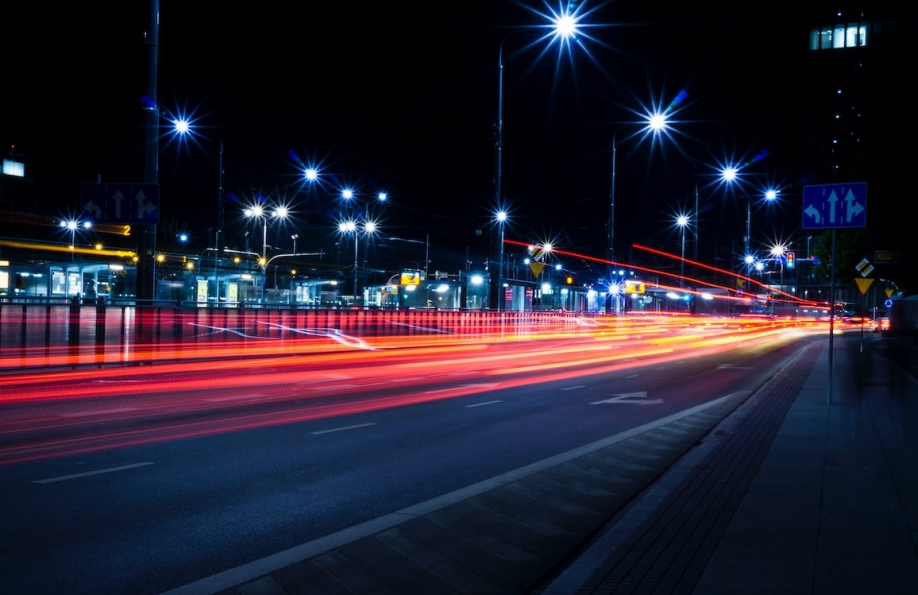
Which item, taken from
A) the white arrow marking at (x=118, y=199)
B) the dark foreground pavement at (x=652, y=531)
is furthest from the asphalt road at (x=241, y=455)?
the white arrow marking at (x=118, y=199)

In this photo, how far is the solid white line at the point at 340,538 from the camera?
17.0 feet

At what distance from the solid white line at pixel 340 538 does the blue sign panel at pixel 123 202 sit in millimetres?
11456

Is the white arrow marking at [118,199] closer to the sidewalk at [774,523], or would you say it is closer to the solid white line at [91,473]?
the solid white line at [91,473]

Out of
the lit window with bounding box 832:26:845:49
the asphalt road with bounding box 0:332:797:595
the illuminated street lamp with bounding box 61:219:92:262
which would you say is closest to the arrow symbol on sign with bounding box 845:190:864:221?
the asphalt road with bounding box 0:332:797:595

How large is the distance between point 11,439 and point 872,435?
1152 cm

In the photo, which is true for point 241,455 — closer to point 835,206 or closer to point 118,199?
point 118,199

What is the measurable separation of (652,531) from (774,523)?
3.30 ft

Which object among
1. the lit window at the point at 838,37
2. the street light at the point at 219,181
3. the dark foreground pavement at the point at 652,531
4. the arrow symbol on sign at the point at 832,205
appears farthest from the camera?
the lit window at the point at 838,37

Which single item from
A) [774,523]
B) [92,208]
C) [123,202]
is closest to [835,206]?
[774,523]

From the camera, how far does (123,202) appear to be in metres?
17.5

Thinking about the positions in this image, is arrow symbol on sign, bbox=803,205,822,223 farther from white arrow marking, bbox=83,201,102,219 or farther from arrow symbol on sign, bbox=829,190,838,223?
white arrow marking, bbox=83,201,102,219

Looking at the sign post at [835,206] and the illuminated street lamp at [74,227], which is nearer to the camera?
the sign post at [835,206]

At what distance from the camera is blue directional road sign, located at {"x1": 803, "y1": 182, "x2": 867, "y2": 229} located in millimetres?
14312

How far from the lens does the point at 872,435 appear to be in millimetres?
11602
